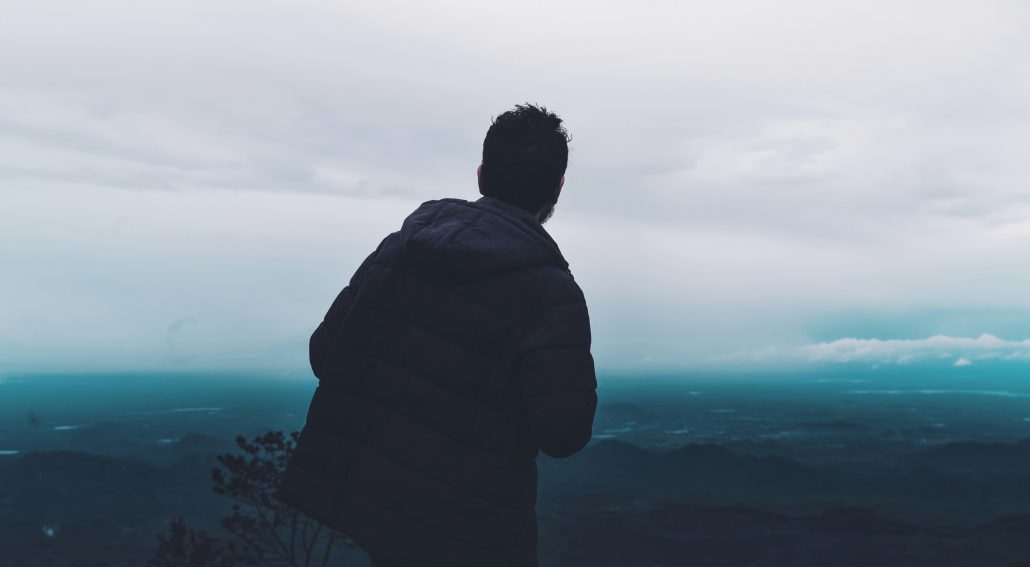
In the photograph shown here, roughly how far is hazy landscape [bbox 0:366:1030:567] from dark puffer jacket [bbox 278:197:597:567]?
4877cm

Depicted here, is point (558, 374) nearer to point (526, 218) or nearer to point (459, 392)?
point (459, 392)

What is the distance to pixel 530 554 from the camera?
232 cm

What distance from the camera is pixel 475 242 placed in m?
2.20

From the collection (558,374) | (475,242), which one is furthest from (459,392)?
(475,242)

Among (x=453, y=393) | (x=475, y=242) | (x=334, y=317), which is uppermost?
(x=475, y=242)

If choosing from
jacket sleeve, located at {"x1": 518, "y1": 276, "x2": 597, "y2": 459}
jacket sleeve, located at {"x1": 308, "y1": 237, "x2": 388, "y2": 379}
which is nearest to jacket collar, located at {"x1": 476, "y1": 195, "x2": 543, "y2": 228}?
jacket sleeve, located at {"x1": 518, "y1": 276, "x2": 597, "y2": 459}

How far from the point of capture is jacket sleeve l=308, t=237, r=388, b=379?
255 centimetres

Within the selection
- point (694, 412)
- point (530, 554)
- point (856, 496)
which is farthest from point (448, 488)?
point (694, 412)

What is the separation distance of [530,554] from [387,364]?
0.73 meters

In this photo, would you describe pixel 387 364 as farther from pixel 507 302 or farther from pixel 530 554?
pixel 530 554

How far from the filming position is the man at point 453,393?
2.16 metres

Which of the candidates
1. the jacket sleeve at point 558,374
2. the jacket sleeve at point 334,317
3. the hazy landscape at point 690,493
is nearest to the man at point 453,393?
the jacket sleeve at point 558,374

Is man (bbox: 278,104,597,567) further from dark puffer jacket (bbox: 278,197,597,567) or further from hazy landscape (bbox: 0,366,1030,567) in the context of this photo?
hazy landscape (bbox: 0,366,1030,567)

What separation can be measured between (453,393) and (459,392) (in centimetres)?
2
